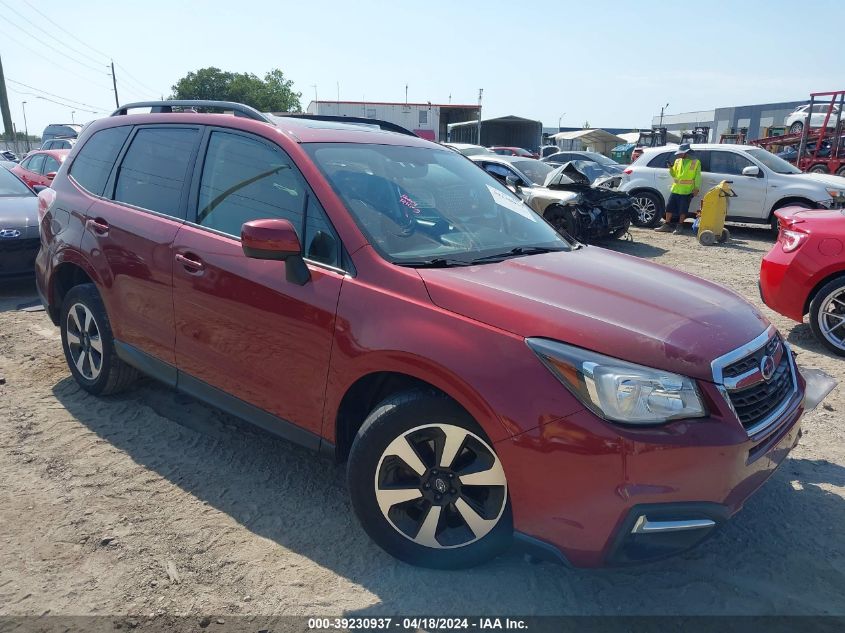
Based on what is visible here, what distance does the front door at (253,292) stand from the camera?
2.70m

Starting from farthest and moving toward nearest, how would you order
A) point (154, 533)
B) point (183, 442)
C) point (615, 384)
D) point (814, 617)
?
point (183, 442), point (154, 533), point (814, 617), point (615, 384)

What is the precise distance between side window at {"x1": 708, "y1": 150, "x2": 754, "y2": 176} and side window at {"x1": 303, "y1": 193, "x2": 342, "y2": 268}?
11806 mm

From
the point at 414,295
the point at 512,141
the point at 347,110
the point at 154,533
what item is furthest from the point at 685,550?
the point at 512,141

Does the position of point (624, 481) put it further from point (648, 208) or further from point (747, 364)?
point (648, 208)

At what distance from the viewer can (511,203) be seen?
3660mm

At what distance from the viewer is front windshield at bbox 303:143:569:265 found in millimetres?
2779

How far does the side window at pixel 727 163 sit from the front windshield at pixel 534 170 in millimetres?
3399

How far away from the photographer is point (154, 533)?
2795mm

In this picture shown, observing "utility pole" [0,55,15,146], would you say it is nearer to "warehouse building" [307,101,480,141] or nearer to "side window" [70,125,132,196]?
"warehouse building" [307,101,480,141]

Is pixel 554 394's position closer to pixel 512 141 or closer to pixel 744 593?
pixel 744 593

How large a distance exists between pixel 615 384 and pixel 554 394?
0.67 ft

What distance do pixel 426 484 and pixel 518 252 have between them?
124 centimetres

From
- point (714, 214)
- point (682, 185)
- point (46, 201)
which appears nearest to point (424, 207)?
point (46, 201)

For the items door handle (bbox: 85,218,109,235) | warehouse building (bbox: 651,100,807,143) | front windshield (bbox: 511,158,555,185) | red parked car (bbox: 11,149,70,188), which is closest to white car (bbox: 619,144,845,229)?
front windshield (bbox: 511,158,555,185)
